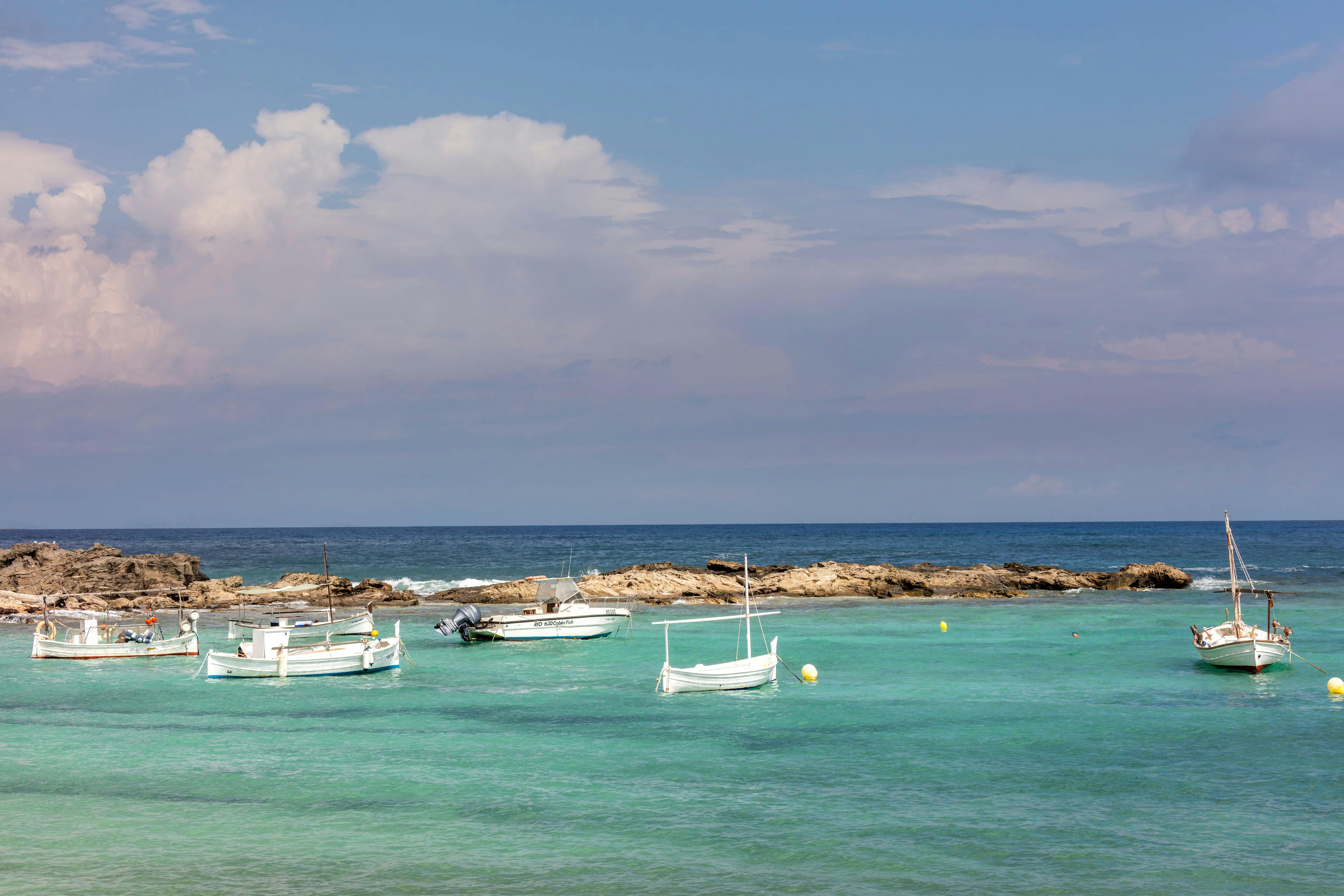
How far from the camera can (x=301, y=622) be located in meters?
58.1

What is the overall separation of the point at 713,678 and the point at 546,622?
2144cm

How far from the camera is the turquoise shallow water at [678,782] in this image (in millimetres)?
19391

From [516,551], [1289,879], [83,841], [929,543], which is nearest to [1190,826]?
[1289,879]

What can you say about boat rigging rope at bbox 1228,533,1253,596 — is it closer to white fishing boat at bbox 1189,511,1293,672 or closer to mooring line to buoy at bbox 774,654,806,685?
white fishing boat at bbox 1189,511,1293,672

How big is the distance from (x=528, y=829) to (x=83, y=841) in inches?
359

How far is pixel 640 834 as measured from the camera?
70.9 feet

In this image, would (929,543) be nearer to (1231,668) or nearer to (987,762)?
(1231,668)

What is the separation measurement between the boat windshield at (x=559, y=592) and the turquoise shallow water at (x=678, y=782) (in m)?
14.2

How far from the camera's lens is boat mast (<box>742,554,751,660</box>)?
38.4 m

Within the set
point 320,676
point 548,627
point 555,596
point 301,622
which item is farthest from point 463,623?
point 320,676

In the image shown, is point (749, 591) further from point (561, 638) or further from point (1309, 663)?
point (1309, 663)

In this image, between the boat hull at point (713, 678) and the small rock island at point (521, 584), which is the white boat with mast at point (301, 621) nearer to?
the small rock island at point (521, 584)

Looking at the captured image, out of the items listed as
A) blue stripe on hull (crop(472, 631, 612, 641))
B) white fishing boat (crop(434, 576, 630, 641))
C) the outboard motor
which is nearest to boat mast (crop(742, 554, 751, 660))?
white fishing boat (crop(434, 576, 630, 641))

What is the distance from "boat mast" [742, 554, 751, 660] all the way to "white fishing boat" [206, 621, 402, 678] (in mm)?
16497
